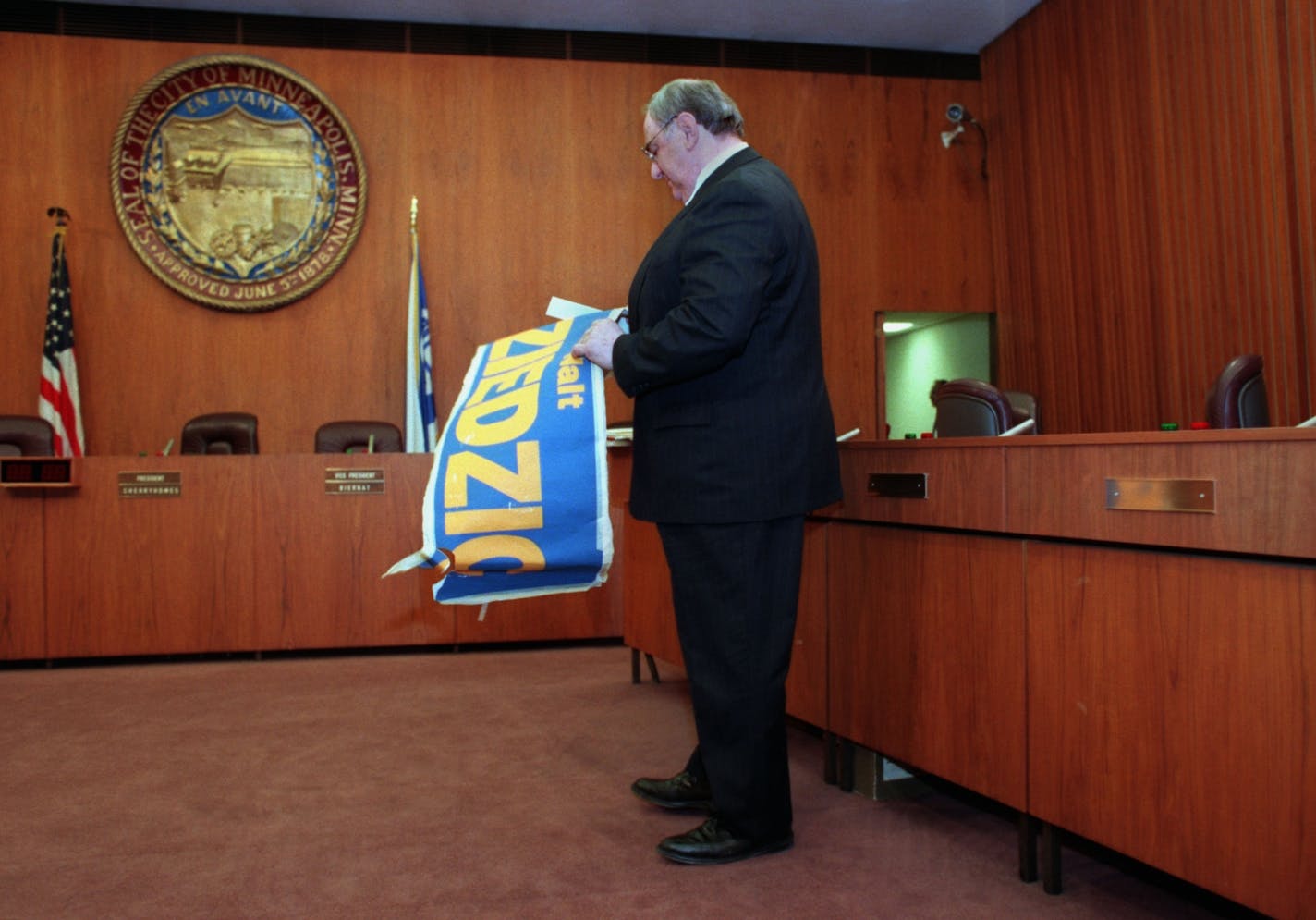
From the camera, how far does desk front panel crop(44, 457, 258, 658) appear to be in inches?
172

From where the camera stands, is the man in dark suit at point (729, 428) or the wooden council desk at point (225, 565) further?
the wooden council desk at point (225, 565)

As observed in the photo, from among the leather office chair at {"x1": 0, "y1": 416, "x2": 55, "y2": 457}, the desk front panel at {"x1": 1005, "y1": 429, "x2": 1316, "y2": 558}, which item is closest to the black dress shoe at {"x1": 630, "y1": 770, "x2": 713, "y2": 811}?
the desk front panel at {"x1": 1005, "y1": 429, "x2": 1316, "y2": 558}

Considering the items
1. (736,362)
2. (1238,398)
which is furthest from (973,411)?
(736,362)

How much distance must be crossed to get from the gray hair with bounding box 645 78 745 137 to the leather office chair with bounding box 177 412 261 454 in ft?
11.9

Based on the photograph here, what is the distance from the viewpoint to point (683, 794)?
90.0 inches

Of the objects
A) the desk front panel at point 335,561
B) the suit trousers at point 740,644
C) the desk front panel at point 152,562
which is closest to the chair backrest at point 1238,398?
the suit trousers at point 740,644

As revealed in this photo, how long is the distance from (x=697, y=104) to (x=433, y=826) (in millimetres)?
1607

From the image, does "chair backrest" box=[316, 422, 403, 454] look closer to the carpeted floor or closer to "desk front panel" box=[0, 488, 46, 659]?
"desk front panel" box=[0, 488, 46, 659]

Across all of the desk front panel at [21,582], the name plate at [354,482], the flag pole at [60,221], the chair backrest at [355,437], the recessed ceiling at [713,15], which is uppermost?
the recessed ceiling at [713,15]

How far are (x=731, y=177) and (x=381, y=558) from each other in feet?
10.5

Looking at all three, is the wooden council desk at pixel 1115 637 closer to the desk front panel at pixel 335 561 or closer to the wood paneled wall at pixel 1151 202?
the desk front panel at pixel 335 561

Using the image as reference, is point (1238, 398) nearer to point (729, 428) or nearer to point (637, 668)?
point (729, 428)

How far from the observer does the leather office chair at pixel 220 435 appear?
4949 mm

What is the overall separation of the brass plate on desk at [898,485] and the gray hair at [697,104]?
2.64 ft
